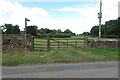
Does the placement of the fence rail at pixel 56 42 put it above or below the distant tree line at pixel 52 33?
below

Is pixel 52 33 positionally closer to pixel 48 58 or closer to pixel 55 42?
pixel 55 42

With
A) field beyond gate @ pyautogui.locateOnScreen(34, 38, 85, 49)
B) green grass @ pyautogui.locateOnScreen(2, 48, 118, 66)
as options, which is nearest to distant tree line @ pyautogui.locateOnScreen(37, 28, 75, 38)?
field beyond gate @ pyautogui.locateOnScreen(34, 38, 85, 49)

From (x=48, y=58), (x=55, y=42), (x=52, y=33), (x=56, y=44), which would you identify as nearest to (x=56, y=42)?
(x=55, y=42)

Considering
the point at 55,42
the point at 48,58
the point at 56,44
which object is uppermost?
the point at 55,42

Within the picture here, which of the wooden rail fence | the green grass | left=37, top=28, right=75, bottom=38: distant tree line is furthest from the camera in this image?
left=37, top=28, right=75, bottom=38: distant tree line

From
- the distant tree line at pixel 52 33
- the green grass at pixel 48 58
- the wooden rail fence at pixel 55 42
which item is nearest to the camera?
the green grass at pixel 48 58

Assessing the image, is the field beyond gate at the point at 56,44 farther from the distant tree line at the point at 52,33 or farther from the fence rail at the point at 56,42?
the distant tree line at the point at 52,33

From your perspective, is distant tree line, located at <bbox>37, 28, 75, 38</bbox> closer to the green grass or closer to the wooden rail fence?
the wooden rail fence

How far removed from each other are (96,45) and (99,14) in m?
3.62

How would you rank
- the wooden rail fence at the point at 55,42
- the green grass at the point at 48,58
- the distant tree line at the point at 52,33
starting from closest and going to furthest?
1. the green grass at the point at 48,58
2. the wooden rail fence at the point at 55,42
3. the distant tree line at the point at 52,33

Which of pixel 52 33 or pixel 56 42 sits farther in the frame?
pixel 52 33

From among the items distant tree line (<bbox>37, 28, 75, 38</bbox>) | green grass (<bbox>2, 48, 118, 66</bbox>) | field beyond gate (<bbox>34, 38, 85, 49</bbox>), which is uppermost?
distant tree line (<bbox>37, 28, 75, 38</bbox>)

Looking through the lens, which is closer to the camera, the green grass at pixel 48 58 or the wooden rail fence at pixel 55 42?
the green grass at pixel 48 58

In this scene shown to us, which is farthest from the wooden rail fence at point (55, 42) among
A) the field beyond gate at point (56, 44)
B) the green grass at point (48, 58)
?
the green grass at point (48, 58)
